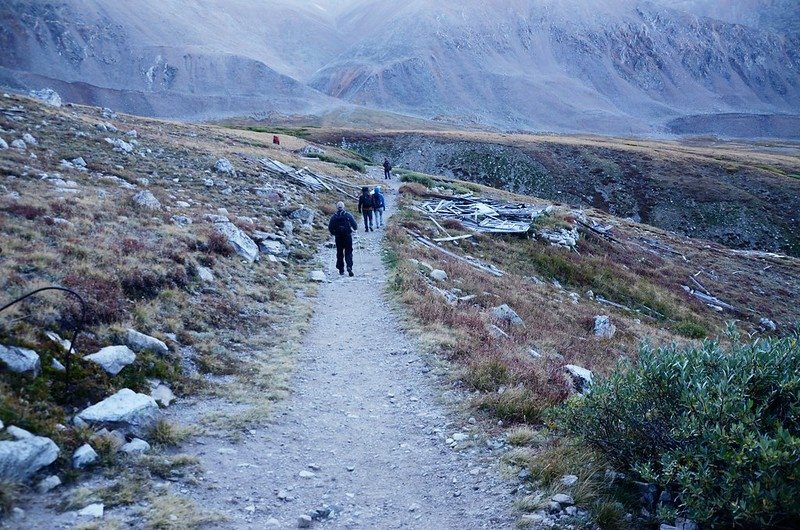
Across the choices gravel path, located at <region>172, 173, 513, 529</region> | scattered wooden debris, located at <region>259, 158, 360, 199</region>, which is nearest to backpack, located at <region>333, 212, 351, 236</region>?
gravel path, located at <region>172, 173, 513, 529</region>

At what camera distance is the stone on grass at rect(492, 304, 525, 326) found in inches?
542

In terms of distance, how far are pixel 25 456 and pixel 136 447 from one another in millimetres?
1154

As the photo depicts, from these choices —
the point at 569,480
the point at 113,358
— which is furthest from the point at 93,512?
the point at 569,480

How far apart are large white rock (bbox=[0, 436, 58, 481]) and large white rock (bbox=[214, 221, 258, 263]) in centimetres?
1014

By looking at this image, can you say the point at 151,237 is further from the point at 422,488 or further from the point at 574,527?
the point at 574,527

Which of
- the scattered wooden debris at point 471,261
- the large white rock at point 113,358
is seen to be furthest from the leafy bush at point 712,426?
the scattered wooden debris at point 471,261

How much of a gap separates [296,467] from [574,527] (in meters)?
3.37

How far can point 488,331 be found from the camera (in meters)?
11.5

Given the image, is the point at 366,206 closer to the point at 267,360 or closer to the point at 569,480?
the point at 267,360

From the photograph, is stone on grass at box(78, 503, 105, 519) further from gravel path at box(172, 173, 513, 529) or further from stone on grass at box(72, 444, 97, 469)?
gravel path at box(172, 173, 513, 529)

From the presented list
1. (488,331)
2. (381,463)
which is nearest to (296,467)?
(381,463)

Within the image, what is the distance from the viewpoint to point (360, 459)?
675 centimetres

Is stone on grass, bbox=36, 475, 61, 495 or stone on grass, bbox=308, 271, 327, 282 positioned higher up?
stone on grass, bbox=36, 475, 61, 495

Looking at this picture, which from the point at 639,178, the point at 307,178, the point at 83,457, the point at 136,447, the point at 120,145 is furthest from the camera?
the point at 639,178
